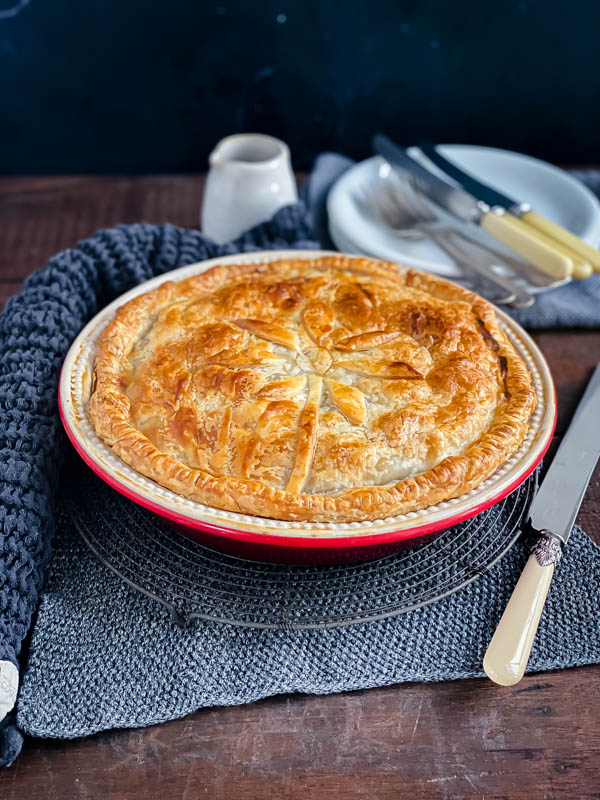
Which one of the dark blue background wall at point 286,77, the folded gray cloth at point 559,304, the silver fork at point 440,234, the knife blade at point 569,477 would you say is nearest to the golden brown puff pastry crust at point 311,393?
the knife blade at point 569,477

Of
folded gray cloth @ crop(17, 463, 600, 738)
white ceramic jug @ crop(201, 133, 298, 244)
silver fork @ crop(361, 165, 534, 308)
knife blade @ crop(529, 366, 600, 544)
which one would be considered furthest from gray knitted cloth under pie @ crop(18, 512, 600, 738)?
white ceramic jug @ crop(201, 133, 298, 244)

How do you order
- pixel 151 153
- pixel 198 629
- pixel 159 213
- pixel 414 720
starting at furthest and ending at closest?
pixel 151 153, pixel 159 213, pixel 198 629, pixel 414 720

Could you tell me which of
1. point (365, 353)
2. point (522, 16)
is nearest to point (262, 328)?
point (365, 353)

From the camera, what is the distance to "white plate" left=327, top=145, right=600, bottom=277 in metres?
2.62

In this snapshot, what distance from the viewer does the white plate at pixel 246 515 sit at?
148cm

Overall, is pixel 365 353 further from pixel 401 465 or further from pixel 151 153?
pixel 151 153

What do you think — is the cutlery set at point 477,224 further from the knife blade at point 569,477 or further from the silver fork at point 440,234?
the knife blade at point 569,477

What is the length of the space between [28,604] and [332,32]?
2424 mm

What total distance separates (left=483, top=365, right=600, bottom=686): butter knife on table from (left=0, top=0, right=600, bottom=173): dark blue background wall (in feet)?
5.49

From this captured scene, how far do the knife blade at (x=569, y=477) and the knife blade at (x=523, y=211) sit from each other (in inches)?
20.1

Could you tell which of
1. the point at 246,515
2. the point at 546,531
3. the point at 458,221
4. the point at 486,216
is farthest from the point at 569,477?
the point at 458,221

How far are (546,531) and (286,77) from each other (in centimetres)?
222

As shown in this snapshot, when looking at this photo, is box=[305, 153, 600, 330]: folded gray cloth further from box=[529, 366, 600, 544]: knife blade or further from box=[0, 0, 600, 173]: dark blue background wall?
box=[0, 0, 600, 173]: dark blue background wall

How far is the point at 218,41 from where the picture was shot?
308 cm
